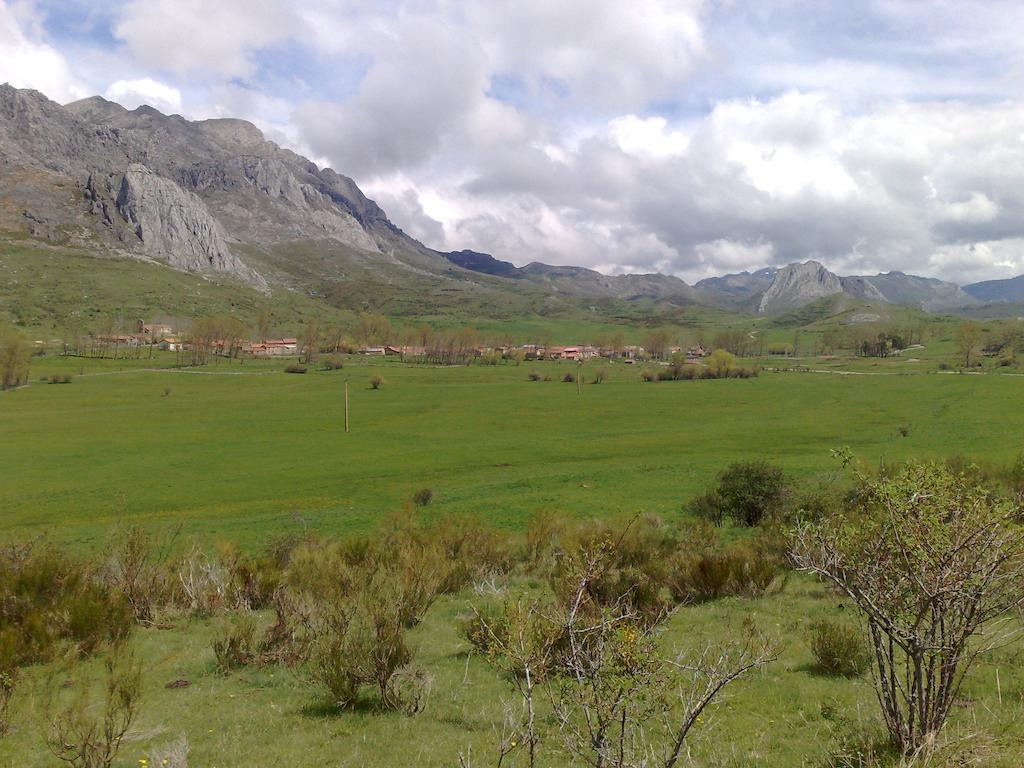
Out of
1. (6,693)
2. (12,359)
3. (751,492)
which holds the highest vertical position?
(12,359)

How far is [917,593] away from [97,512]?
4350 centimetres

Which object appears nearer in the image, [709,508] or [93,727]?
[93,727]

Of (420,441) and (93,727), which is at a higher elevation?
(93,727)

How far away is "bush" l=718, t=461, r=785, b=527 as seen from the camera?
87.8 ft

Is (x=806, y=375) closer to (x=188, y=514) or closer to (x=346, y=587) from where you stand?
(x=188, y=514)

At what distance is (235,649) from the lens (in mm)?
11719

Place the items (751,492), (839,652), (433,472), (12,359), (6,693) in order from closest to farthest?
(6,693) → (839,652) → (751,492) → (433,472) → (12,359)

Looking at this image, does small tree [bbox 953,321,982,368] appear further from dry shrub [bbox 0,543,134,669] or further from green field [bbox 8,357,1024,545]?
dry shrub [bbox 0,543,134,669]

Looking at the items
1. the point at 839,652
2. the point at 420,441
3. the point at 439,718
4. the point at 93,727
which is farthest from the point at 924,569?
the point at 420,441

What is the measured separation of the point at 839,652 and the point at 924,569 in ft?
18.0

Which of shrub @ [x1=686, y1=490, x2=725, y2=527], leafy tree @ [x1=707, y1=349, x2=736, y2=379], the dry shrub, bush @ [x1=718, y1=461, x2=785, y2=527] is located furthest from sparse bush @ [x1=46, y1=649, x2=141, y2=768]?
leafy tree @ [x1=707, y1=349, x2=736, y2=379]

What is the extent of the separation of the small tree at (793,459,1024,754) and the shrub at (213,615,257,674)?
35.1 feet

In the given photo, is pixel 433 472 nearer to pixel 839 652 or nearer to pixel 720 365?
pixel 839 652

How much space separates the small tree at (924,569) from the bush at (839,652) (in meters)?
3.63
